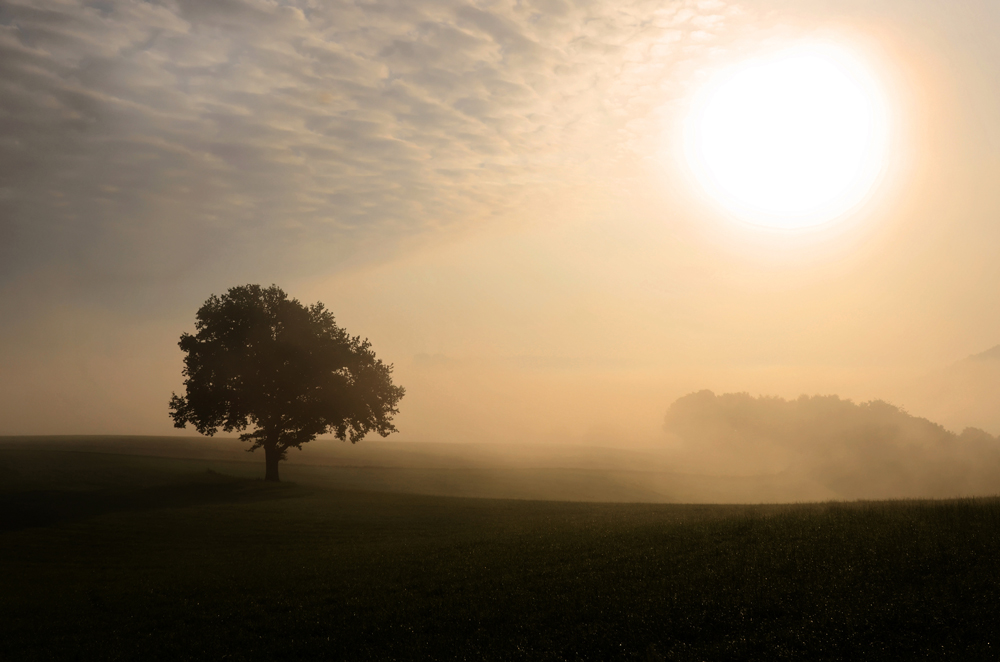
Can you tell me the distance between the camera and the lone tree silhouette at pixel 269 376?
55.9 metres

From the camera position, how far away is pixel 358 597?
1920 cm

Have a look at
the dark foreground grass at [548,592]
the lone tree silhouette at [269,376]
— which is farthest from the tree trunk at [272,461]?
the dark foreground grass at [548,592]

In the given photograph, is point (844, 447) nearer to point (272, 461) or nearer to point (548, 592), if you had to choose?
point (272, 461)

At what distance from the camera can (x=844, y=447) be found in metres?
112

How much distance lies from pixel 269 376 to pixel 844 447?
10544 cm

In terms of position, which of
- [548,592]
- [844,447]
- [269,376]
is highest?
[269,376]

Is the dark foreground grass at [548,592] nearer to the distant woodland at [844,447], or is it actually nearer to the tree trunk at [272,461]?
the tree trunk at [272,461]

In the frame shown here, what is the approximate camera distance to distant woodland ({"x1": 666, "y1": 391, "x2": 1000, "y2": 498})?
103 m

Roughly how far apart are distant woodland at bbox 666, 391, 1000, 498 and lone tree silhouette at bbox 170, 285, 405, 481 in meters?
88.3

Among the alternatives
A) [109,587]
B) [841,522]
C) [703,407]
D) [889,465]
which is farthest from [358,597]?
[703,407]

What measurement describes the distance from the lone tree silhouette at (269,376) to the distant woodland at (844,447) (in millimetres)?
88309

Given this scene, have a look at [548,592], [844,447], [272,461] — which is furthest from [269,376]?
[844,447]

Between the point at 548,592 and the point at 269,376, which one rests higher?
the point at 269,376

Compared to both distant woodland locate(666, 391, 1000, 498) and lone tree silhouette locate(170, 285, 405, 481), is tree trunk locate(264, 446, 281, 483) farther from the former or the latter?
distant woodland locate(666, 391, 1000, 498)
